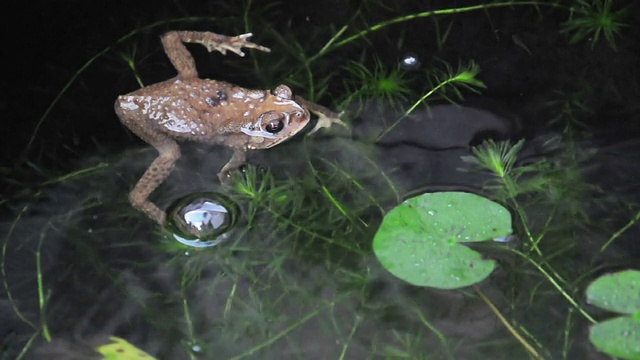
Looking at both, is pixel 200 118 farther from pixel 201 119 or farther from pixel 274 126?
pixel 274 126

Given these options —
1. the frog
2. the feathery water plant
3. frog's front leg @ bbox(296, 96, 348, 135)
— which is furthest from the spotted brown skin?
the feathery water plant

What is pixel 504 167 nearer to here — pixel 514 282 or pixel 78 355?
pixel 514 282

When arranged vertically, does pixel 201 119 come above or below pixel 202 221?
above

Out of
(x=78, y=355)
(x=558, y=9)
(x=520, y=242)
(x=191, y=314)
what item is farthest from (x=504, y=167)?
(x=78, y=355)

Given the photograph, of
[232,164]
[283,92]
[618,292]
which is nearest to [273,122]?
[283,92]

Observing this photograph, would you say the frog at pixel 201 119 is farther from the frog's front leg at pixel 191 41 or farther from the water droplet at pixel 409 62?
the water droplet at pixel 409 62

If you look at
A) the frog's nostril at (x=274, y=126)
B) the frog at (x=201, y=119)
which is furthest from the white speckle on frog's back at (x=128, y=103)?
the frog's nostril at (x=274, y=126)

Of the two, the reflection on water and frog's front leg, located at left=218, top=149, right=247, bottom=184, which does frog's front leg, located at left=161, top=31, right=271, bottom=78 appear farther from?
the reflection on water
